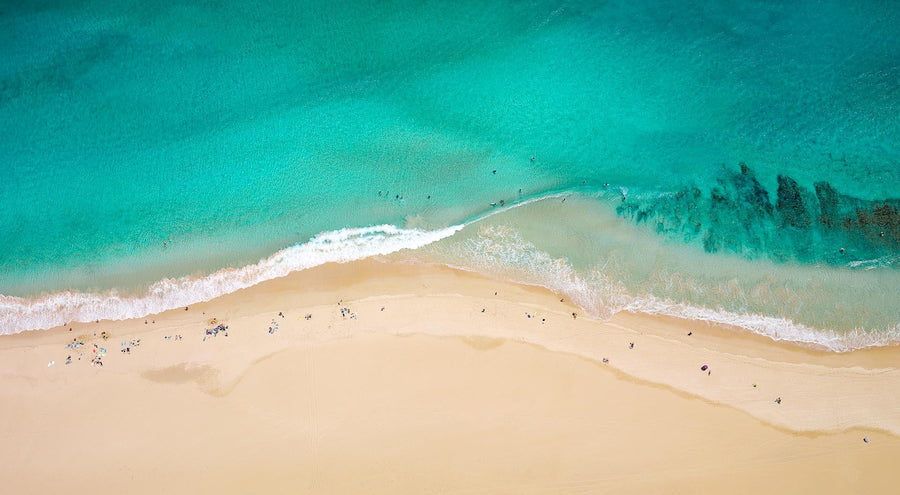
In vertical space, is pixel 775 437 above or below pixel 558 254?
below

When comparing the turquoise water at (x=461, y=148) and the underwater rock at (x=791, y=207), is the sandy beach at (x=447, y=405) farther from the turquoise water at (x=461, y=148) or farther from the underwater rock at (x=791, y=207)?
the underwater rock at (x=791, y=207)

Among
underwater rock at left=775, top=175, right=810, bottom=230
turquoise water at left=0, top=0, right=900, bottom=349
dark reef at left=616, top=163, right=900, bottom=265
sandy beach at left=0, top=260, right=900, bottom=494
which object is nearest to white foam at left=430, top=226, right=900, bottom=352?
turquoise water at left=0, top=0, right=900, bottom=349

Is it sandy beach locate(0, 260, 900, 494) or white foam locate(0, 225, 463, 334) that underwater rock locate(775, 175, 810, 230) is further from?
white foam locate(0, 225, 463, 334)

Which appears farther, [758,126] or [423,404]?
[758,126]

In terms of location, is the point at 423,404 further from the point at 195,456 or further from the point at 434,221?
the point at 195,456

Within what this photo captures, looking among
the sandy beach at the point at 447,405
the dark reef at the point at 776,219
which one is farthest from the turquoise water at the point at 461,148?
the sandy beach at the point at 447,405

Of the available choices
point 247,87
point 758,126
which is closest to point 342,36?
point 247,87
